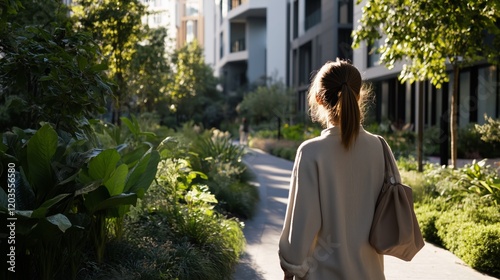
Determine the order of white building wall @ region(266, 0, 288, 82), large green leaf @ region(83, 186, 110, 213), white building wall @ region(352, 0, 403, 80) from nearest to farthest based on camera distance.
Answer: large green leaf @ region(83, 186, 110, 213), white building wall @ region(352, 0, 403, 80), white building wall @ region(266, 0, 288, 82)

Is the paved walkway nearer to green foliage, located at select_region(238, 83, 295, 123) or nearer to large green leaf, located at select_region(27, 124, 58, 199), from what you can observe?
large green leaf, located at select_region(27, 124, 58, 199)

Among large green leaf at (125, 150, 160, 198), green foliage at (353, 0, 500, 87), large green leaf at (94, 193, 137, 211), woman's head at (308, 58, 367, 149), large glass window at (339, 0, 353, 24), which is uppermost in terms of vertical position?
large glass window at (339, 0, 353, 24)

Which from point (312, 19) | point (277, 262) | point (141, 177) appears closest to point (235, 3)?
point (312, 19)

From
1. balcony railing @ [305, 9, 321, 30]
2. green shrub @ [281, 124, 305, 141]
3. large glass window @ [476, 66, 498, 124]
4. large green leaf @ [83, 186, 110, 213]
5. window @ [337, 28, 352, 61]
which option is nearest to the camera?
large green leaf @ [83, 186, 110, 213]

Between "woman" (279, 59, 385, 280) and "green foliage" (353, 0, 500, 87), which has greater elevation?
"green foliage" (353, 0, 500, 87)

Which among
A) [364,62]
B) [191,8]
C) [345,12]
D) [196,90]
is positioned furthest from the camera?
[191,8]

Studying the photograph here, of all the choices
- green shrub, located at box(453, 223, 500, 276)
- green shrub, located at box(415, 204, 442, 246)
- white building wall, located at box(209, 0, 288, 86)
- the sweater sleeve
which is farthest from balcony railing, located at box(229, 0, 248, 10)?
the sweater sleeve

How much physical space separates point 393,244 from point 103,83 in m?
3.35

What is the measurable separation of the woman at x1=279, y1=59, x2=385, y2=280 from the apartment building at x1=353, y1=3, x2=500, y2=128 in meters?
10.9

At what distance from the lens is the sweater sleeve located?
329 cm

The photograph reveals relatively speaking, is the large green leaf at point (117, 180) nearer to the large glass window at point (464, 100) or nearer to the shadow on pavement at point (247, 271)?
the shadow on pavement at point (247, 271)

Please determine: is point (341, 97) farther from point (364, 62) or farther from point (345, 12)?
point (345, 12)

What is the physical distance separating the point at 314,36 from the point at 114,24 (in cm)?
2613

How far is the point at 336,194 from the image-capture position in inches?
131
